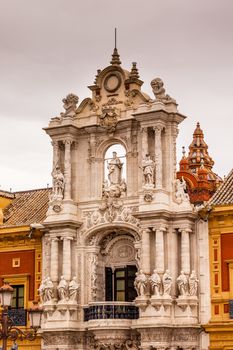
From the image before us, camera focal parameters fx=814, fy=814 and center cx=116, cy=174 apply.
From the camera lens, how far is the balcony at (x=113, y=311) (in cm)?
3128

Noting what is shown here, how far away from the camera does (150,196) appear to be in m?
31.3

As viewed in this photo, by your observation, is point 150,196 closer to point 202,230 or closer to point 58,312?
point 202,230

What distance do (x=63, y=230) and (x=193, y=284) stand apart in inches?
236

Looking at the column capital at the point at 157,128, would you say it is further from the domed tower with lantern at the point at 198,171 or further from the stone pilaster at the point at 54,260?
the domed tower with lantern at the point at 198,171

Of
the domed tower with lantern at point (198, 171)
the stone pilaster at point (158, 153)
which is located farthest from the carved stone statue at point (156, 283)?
the domed tower with lantern at point (198, 171)

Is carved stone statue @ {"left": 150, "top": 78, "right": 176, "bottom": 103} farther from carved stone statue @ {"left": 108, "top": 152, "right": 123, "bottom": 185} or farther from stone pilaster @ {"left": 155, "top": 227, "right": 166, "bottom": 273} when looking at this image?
stone pilaster @ {"left": 155, "top": 227, "right": 166, "bottom": 273}

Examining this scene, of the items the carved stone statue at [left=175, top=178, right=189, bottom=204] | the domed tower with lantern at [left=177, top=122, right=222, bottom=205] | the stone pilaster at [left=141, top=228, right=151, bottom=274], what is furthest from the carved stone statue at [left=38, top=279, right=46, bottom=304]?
the domed tower with lantern at [left=177, top=122, right=222, bottom=205]

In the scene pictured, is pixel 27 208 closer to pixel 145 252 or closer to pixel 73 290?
pixel 73 290

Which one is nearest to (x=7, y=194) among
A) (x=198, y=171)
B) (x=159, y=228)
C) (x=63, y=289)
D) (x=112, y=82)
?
(x=63, y=289)

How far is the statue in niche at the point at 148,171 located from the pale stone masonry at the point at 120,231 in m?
0.04

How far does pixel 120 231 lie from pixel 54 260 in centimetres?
293

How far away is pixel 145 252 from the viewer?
31.0m

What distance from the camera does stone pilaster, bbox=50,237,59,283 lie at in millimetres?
32969

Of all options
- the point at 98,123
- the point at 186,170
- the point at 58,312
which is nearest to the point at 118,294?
the point at 58,312
